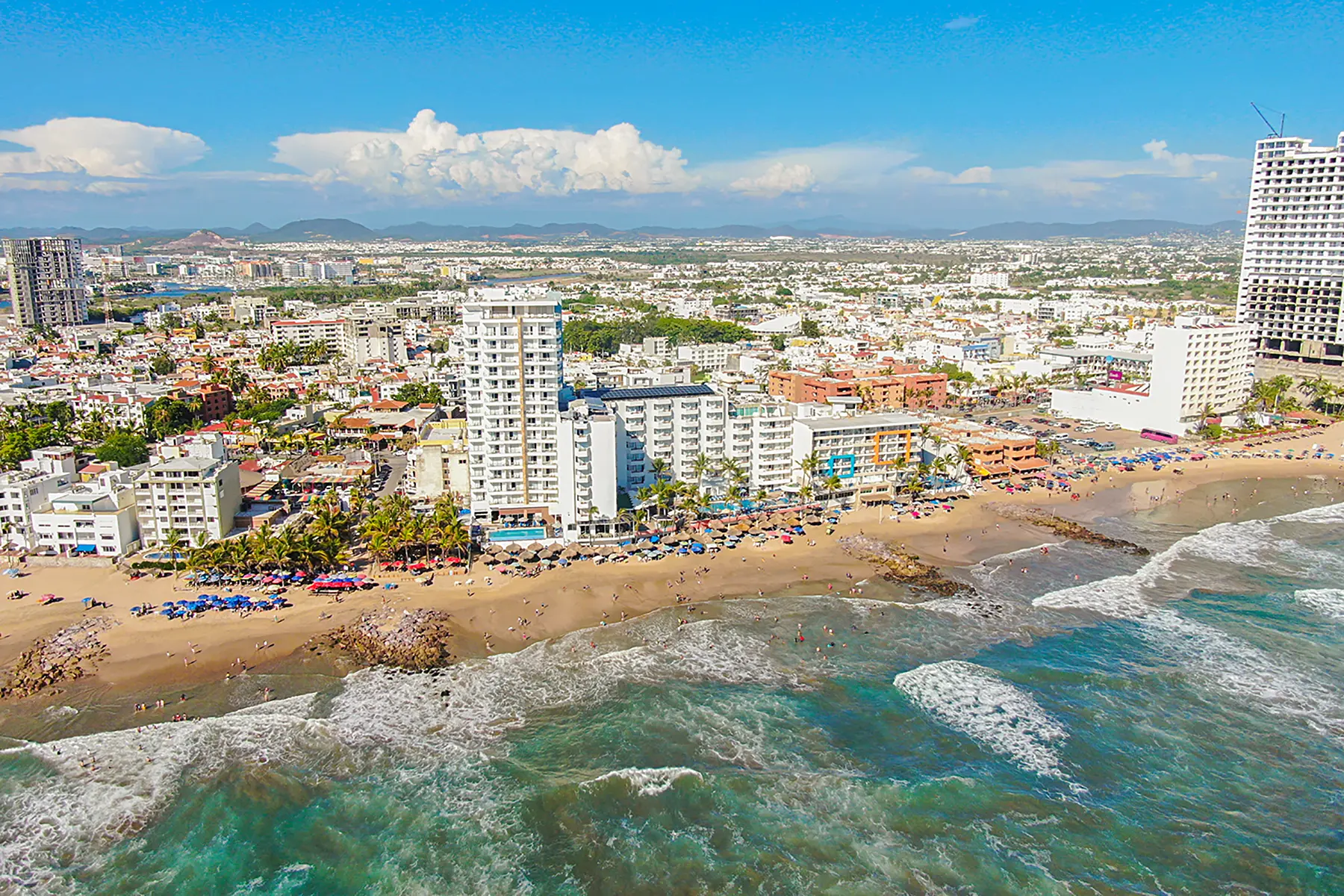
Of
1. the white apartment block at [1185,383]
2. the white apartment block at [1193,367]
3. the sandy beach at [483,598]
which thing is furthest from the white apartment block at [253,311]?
the white apartment block at [1193,367]

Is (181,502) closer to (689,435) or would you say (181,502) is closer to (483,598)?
(483,598)

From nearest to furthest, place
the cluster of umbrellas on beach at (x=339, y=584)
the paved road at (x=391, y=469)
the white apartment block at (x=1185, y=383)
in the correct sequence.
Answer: the cluster of umbrellas on beach at (x=339, y=584), the paved road at (x=391, y=469), the white apartment block at (x=1185, y=383)

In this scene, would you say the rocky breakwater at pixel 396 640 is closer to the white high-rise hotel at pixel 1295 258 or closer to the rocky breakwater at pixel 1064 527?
the rocky breakwater at pixel 1064 527

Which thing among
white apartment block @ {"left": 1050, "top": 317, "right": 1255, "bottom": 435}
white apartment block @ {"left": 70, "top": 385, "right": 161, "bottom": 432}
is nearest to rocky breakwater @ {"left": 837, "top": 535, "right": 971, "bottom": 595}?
white apartment block @ {"left": 1050, "top": 317, "right": 1255, "bottom": 435}

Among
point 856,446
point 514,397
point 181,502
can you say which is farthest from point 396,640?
point 856,446

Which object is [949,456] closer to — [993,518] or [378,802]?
[993,518]

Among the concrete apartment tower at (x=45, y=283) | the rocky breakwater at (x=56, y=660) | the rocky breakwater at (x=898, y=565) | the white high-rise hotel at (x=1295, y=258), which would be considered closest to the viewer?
the rocky breakwater at (x=56, y=660)
